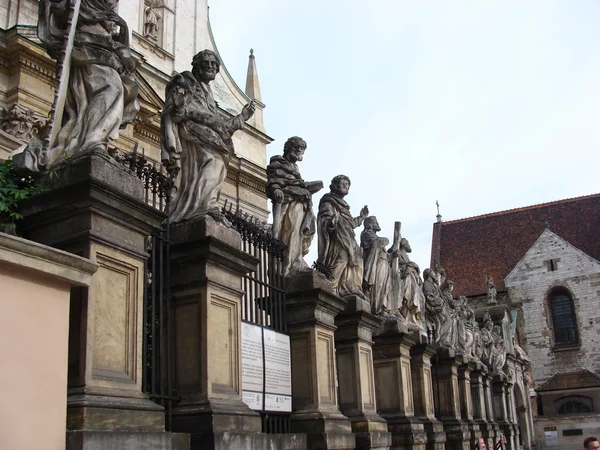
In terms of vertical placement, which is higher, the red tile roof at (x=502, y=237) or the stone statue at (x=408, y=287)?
the red tile roof at (x=502, y=237)

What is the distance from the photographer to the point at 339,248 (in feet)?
36.8

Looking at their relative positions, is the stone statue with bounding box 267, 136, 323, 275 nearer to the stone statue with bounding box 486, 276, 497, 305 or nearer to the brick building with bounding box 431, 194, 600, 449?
the brick building with bounding box 431, 194, 600, 449

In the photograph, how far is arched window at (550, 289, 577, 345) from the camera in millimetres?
42438

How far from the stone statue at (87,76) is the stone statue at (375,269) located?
23.5 feet

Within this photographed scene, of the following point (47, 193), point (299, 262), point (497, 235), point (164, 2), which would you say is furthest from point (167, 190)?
point (497, 235)

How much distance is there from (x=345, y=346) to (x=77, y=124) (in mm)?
5792

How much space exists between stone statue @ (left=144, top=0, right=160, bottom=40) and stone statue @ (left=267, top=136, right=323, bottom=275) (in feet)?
36.9

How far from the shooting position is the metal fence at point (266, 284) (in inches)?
340

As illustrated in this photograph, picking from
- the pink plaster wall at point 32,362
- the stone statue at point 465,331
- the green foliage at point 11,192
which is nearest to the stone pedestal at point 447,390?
the stone statue at point 465,331

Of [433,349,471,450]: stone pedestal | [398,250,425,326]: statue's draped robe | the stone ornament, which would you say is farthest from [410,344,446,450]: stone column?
the stone ornament

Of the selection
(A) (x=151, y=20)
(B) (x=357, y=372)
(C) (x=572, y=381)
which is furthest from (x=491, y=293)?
(B) (x=357, y=372)

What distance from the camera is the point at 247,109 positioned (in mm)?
8250

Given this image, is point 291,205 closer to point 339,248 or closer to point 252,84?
point 339,248

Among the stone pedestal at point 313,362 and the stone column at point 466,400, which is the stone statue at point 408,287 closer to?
the stone column at point 466,400
